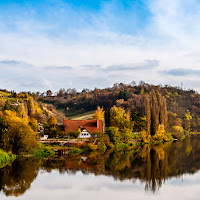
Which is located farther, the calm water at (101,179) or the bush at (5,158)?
the bush at (5,158)

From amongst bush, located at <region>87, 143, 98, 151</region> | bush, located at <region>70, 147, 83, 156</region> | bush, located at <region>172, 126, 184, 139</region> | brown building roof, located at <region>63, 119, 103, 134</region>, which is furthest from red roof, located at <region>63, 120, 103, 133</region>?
bush, located at <region>172, 126, 184, 139</region>

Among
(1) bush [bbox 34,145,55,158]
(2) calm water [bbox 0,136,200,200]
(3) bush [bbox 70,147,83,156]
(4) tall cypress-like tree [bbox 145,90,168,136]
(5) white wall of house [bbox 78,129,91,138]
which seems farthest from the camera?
(4) tall cypress-like tree [bbox 145,90,168,136]

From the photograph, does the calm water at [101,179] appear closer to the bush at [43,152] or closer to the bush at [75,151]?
the bush at [43,152]

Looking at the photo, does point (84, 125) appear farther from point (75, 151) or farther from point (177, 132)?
point (177, 132)

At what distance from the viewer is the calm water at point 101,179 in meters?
23.8

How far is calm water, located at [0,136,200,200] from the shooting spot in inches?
938

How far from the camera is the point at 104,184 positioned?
26.6 meters

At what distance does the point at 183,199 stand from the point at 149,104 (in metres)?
40.0

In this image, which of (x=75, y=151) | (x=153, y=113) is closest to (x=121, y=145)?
(x=153, y=113)

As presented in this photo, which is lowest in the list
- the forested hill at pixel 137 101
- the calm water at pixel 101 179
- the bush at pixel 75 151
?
the calm water at pixel 101 179

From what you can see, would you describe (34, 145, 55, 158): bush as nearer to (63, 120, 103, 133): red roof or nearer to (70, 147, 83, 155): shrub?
(70, 147, 83, 155): shrub

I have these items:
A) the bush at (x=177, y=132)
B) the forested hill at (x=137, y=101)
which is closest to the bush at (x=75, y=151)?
the bush at (x=177, y=132)

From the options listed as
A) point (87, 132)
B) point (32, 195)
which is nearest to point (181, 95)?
point (87, 132)

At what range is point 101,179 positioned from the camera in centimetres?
2836
